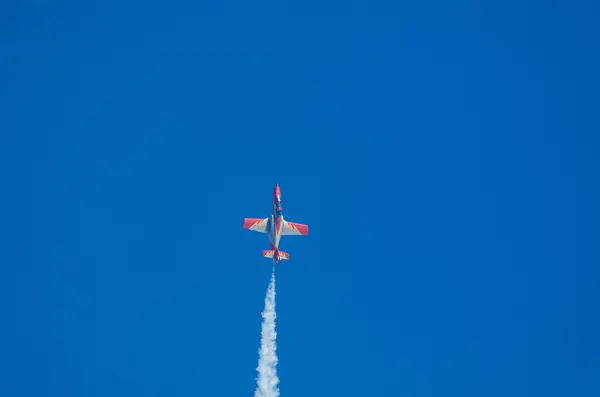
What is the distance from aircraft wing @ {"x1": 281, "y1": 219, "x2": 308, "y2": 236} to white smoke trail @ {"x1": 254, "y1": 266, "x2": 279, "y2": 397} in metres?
5.05

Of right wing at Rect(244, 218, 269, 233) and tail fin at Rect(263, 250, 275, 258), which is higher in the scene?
right wing at Rect(244, 218, 269, 233)

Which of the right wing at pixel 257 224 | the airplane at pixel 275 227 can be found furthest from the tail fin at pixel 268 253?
the right wing at pixel 257 224

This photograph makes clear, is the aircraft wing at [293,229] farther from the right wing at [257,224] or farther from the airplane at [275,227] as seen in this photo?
the right wing at [257,224]

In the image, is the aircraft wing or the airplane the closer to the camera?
the airplane

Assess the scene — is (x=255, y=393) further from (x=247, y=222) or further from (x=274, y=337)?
(x=247, y=222)

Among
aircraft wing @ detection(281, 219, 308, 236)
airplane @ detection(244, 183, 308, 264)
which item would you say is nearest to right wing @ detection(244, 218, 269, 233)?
airplane @ detection(244, 183, 308, 264)

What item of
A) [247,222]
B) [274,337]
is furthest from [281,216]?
[274,337]

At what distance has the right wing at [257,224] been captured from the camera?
105m

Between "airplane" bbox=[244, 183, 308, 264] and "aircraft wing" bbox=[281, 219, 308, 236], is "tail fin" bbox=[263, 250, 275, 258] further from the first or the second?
"aircraft wing" bbox=[281, 219, 308, 236]

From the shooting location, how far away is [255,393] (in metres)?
101

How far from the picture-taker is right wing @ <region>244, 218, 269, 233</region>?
105 meters

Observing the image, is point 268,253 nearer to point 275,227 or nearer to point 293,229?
point 275,227

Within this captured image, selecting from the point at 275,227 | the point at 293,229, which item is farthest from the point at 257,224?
the point at 293,229

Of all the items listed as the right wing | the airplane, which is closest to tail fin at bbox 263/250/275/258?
the airplane
